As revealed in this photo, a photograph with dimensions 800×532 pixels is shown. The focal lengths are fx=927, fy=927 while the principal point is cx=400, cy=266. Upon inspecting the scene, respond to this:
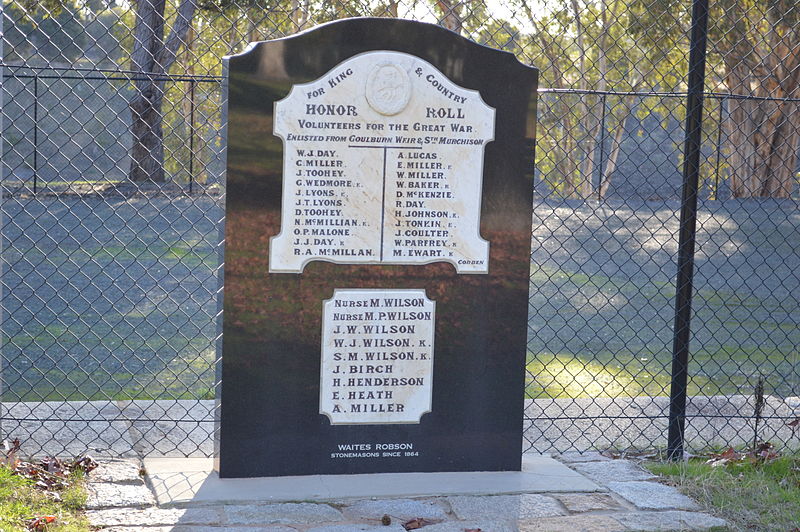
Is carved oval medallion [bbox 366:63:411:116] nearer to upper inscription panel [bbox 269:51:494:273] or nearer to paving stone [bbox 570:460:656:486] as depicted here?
upper inscription panel [bbox 269:51:494:273]

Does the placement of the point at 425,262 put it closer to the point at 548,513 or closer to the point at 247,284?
the point at 247,284

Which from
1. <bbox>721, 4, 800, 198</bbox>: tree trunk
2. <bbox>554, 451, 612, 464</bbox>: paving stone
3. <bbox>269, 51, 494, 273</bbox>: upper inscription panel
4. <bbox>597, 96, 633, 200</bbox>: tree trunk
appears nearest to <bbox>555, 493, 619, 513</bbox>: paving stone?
<bbox>554, 451, 612, 464</bbox>: paving stone

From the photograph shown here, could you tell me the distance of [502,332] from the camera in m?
4.31

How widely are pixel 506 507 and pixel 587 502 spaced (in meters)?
0.37

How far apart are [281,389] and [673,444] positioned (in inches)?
79.9

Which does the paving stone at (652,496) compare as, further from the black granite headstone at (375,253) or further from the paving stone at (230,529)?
the paving stone at (230,529)

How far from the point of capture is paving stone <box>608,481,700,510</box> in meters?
3.98

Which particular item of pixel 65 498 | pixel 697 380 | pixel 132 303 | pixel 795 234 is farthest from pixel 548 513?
pixel 795 234

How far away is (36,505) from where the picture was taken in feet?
11.9

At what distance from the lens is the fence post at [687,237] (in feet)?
14.9

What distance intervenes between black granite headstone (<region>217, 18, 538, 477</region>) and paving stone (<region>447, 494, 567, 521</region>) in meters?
0.34

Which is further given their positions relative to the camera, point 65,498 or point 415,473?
point 415,473

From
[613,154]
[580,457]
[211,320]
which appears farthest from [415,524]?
[613,154]

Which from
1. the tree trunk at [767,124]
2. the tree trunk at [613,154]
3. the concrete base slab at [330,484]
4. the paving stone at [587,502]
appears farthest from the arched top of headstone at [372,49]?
the tree trunk at [767,124]
